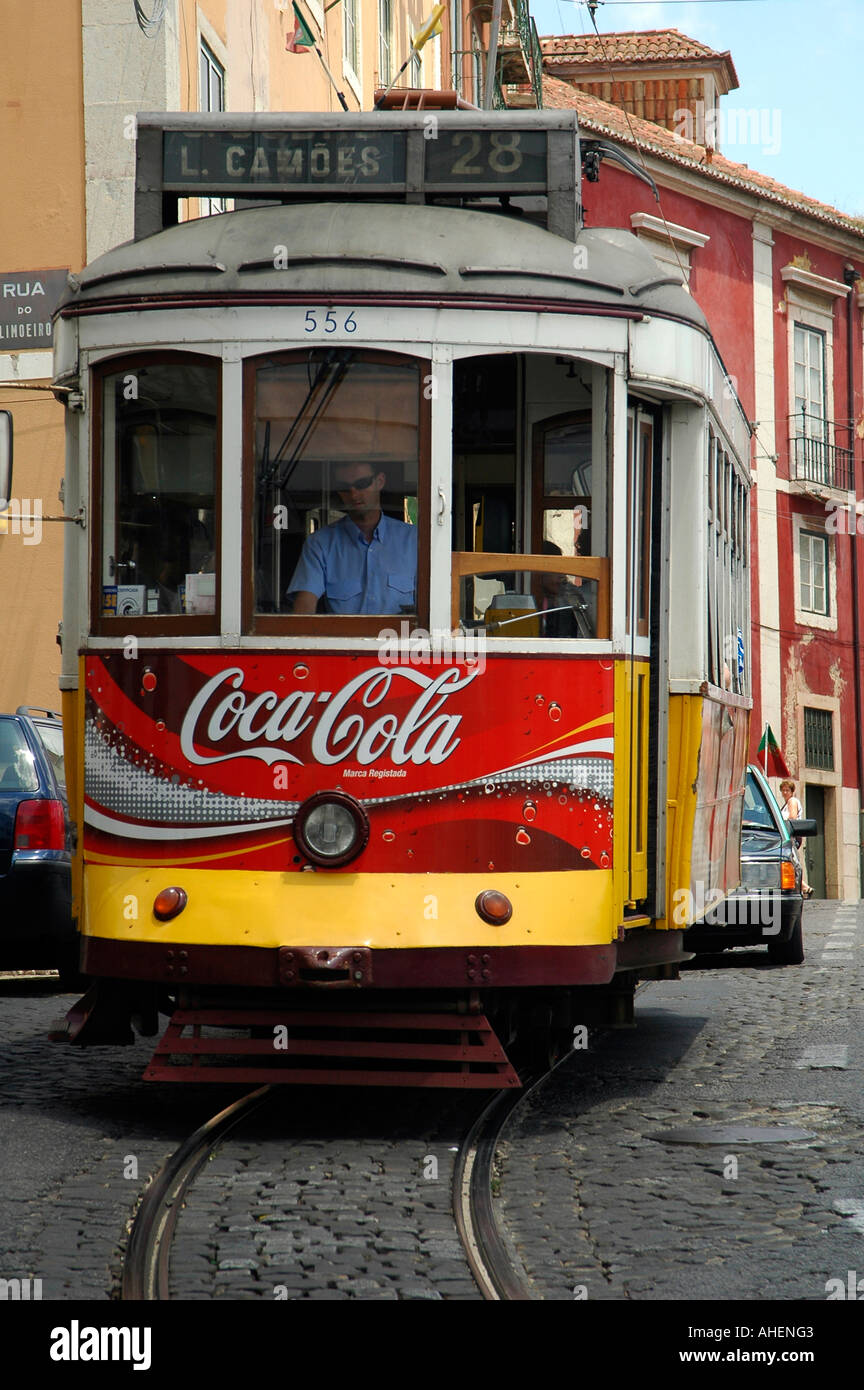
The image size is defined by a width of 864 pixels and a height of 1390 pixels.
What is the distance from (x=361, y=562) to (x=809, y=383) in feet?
102

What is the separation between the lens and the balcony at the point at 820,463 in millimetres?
36312

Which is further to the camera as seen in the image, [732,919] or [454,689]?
[732,919]

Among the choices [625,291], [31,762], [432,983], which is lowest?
[432,983]

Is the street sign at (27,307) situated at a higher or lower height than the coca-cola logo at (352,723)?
higher

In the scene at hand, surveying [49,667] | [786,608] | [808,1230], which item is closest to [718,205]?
[786,608]

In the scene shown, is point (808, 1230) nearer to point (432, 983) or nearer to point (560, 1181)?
point (560, 1181)

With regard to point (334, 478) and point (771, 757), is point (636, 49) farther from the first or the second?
point (334, 478)

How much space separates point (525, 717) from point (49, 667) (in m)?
11.2

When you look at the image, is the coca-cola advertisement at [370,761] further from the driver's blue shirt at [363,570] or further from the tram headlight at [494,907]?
the driver's blue shirt at [363,570]

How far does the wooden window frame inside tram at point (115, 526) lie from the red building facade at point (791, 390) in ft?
88.4

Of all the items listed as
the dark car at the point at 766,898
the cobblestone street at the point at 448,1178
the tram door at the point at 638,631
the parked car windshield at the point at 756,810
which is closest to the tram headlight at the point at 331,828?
the cobblestone street at the point at 448,1178

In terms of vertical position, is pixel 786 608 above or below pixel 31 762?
above

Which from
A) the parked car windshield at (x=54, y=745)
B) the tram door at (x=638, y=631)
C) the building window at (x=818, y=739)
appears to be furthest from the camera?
the building window at (x=818, y=739)

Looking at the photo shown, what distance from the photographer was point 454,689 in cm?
716
